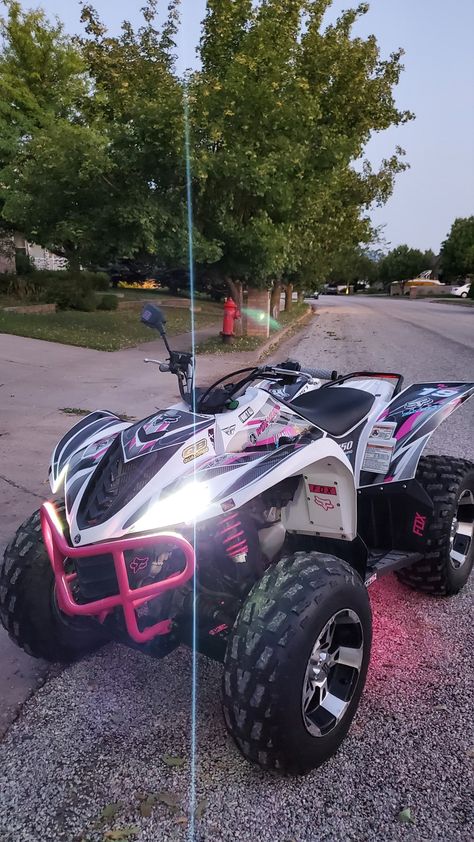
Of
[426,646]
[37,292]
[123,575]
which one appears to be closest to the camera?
[123,575]

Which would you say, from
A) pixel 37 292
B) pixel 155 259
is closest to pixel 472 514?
pixel 155 259

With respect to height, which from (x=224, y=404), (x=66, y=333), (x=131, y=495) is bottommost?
(x=66, y=333)

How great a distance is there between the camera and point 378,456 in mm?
3389

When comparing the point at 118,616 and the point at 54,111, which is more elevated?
the point at 54,111

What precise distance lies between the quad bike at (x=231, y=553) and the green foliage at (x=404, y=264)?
98.2m

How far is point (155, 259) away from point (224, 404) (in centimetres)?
1225

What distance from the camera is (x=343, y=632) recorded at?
2.49 m

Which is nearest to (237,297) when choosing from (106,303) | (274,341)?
(274,341)

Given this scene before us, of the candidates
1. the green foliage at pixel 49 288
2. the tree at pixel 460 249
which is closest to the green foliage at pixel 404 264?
the tree at pixel 460 249

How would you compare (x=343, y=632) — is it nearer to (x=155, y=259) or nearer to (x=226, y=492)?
(x=226, y=492)

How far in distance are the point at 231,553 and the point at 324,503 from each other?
0.51 m

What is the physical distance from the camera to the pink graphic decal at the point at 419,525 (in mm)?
3298

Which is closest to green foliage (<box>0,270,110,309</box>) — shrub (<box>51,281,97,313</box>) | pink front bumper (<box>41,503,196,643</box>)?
shrub (<box>51,281,97,313</box>)

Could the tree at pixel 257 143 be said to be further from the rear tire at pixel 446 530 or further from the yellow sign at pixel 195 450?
the yellow sign at pixel 195 450
